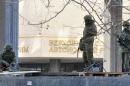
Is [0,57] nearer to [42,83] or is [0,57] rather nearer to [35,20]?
[42,83]

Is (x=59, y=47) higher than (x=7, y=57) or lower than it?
higher

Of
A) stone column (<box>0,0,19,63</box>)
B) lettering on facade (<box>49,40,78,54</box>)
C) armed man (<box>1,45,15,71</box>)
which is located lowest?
armed man (<box>1,45,15,71</box>)

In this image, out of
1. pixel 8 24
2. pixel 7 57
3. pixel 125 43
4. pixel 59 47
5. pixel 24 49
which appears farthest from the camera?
pixel 24 49

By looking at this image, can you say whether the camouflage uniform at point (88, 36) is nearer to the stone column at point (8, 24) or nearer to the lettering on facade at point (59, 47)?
the stone column at point (8, 24)

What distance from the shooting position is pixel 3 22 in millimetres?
14898

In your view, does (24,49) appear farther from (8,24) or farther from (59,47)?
(8,24)

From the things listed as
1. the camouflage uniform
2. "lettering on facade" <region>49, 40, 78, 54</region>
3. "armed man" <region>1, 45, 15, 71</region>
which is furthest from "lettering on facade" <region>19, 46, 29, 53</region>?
the camouflage uniform

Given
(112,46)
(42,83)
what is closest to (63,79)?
(42,83)

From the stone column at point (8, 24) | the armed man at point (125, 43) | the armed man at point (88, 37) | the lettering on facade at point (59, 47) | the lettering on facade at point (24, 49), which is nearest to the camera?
the armed man at point (88, 37)

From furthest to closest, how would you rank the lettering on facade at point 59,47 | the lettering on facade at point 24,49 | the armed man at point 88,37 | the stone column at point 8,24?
1. the lettering on facade at point 24,49
2. the lettering on facade at point 59,47
3. the stone column at point 8,24
4. the armed man at point 88,37

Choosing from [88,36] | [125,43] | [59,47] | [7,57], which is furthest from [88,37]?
[59,47]

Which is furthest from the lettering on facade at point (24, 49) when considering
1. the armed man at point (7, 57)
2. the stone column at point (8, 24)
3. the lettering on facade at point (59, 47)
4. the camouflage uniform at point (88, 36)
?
the camouflage uniform at point (88, 36)

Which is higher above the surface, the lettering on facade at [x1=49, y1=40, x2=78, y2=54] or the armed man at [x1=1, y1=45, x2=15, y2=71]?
the lettering on facade at [x1=49, y1=40, x2=78, y2=54]

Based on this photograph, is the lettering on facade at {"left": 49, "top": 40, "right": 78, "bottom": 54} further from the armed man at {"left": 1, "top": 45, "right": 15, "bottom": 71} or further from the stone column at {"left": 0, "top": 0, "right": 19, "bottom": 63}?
the armed man at {"left": 1, "top": 45, "right": 15, "bottom": 71}
